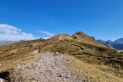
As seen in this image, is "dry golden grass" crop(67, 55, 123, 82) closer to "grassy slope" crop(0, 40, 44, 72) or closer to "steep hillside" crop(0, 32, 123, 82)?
"steep hillside" crop(0, 32, 123, 82)

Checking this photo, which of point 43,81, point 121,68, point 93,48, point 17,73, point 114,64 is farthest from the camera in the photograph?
point 93,48

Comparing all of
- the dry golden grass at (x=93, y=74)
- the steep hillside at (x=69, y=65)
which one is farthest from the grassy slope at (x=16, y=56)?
the dry golden grass at (x=93, y=74)

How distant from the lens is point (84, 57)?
3647cm

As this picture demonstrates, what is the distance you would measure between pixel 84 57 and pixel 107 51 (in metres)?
16.5

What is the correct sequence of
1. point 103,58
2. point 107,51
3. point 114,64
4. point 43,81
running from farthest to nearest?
→ 1. point 107,51
2. point 103,58
3. point 114,64
4. point 43,81

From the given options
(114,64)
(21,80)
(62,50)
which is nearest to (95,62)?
(114,64)

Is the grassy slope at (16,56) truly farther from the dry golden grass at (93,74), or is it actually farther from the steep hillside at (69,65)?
the dry golden grass at (93,74)

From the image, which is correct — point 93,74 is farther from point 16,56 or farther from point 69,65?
point 16,56

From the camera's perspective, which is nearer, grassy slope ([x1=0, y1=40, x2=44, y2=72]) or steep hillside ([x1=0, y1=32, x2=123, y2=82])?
steep hillside ([x1=0, y1=32, x2=123, y2=82])

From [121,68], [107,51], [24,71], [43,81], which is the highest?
[107,51]

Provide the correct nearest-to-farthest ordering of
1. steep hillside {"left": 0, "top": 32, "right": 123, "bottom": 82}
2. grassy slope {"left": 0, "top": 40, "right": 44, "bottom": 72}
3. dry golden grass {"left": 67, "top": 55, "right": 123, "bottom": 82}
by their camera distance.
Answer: steep hillside {"left": 0, "top": 32, "right": 123, "bottom": 82}
dry golden grass {"left": 67, "top": 55, "right": 123, "bottom": 82}
grassy slope {"left": 0, "top": 40, "right": 44, "bottom": 72}

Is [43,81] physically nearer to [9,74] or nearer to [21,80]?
[21,80]

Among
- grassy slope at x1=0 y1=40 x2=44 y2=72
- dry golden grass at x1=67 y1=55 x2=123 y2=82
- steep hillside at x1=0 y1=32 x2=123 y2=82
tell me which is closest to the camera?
steep hillside at x1=0 y1=32 x2=123 y2=82

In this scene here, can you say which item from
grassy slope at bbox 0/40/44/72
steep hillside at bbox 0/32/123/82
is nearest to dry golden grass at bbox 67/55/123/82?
steep hillside at bbox 0/32/123/82
